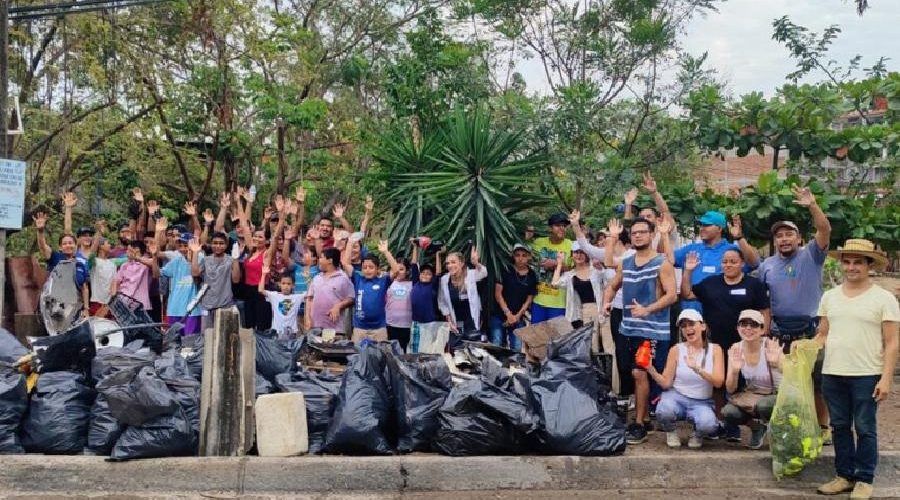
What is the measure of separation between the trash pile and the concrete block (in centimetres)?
18

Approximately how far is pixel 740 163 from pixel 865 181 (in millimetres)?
21484

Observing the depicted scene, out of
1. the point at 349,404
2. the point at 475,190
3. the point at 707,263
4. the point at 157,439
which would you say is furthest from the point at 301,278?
the point at 707,263

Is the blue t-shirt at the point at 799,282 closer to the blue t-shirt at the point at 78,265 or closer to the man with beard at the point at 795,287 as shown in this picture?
the man with beard at the point at 795,287

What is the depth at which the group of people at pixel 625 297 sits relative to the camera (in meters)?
5.46

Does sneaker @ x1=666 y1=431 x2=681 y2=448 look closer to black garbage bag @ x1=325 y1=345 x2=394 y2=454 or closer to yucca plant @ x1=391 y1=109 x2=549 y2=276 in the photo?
black garbage bag @ x1=325 y1=345 x2=394 y2=454

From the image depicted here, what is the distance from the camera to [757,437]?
6195mm

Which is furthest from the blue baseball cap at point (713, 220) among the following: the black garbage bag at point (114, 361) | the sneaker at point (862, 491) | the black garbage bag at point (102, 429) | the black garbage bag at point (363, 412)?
the black garbage bag at point (102, 429)

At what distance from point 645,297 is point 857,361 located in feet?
5.46

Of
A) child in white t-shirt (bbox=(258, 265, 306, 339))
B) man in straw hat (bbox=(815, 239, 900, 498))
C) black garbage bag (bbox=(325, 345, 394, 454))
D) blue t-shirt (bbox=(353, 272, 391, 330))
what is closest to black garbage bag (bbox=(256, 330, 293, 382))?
black garbage bag (bbox=(325, 345, 394, 454))

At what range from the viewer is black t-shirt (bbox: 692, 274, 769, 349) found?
21.0 feet

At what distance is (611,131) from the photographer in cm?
1186

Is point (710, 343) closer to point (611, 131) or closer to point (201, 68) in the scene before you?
point (611, 131)

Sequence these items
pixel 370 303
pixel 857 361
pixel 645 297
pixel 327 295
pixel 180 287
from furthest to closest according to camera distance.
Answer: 1. pixel 180 287
2. pixel 327 295
3. pixel 370 303
4. pixel 645 297
5. pixel 857 361

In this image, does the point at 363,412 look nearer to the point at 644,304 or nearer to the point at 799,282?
the point at 644,304
